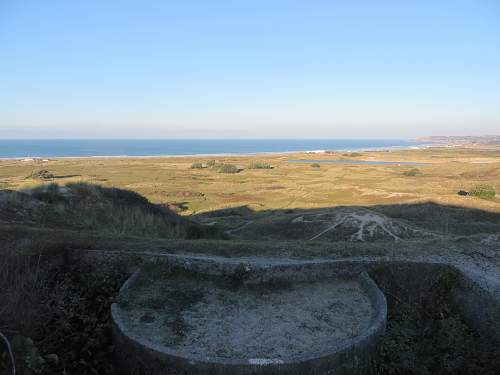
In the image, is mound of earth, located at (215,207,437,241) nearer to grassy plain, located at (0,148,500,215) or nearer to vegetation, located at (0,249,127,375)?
grassy plain, located at (0,148,500,215)

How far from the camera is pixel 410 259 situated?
35.1 feet

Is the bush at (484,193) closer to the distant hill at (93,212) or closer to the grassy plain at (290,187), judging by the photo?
the grassy plain at (290,187)

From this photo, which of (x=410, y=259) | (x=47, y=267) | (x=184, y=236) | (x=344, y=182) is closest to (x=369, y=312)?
(x=410, y=259)

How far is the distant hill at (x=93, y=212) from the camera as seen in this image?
50.7 ft

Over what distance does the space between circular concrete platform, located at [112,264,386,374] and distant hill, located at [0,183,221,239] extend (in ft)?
20.4

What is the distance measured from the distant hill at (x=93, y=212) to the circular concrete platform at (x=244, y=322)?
20.4 feet

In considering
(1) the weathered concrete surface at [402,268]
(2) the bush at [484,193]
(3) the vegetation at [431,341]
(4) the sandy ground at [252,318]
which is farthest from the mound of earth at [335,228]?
(2) the bush at [484,193]

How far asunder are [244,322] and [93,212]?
13012 mm

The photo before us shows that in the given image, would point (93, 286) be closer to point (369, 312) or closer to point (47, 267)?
point (47, 267)

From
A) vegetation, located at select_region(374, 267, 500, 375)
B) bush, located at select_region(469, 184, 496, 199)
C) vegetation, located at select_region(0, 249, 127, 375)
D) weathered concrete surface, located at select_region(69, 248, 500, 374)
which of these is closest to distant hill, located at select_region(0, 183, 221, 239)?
weathered concrete surface, located at select_region(69, 248, 500, 374)

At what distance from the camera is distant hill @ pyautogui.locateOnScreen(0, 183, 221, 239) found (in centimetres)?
1546

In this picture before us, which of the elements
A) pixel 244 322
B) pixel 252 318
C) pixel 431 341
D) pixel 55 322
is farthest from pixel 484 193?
pixel 55 322

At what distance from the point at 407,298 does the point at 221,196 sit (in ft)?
143

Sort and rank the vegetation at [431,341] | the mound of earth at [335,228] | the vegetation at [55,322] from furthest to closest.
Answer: the mound of earth at [335,228] → the vegetation at [431,341] → the vegetation at [55,322]
